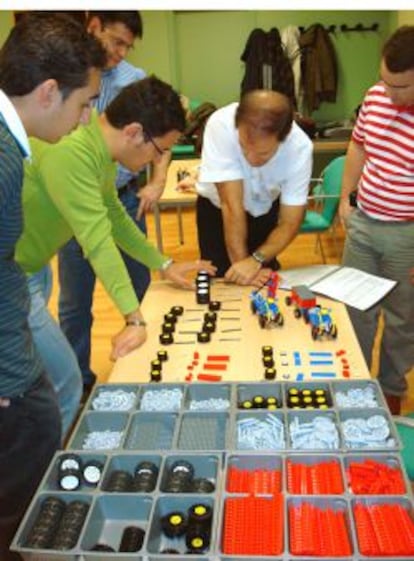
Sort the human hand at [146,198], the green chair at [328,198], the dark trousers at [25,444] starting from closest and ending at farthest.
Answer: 1. the dark trousers at [25,444]
2. the human hand at [146,198]
3. the green chair at [328,198]

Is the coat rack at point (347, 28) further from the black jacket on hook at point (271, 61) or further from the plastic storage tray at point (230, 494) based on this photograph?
the plastic storage tray at point (230, 494)

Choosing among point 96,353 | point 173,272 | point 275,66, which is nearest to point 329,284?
point 173,272

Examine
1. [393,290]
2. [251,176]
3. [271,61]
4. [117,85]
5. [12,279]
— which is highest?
[117,85]

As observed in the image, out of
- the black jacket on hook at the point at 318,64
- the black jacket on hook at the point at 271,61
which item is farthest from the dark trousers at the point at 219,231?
the black jacket on hook at the point at 318,64

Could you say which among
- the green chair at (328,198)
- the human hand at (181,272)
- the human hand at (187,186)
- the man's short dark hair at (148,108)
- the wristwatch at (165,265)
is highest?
the man's short dark hair at (148,108)

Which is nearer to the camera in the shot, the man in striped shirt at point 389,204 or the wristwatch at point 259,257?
the man in striped shirt at point 389,204

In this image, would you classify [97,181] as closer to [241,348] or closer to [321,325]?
[241,348]

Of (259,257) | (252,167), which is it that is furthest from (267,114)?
(259,257)

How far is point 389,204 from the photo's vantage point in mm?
2072

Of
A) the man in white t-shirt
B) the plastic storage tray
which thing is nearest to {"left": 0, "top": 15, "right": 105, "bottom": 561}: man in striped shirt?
the plastic storage tray

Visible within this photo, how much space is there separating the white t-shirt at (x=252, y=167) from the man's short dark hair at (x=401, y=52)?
0.35m

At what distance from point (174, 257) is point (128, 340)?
287 cm

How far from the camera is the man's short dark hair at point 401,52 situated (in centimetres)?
182

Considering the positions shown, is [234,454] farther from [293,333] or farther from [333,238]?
[333,238]
